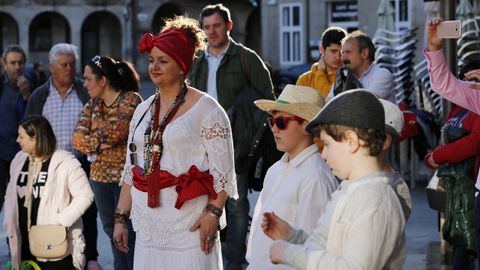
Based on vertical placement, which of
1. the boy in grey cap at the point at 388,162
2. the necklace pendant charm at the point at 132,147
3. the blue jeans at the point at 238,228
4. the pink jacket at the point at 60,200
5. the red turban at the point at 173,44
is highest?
the red turban at the point at 173,44

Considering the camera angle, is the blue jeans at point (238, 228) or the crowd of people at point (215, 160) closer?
the crowd of people at point (215, 160)

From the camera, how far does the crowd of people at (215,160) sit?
4.20m

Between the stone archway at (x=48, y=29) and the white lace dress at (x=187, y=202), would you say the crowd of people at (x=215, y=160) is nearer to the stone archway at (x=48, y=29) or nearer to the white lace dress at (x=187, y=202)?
the white lace dress at (x=187, y=202)

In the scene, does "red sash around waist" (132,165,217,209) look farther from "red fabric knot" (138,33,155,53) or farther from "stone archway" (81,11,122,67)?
"stone archway" (81,11,122,67)

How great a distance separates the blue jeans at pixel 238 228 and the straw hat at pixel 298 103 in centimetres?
377

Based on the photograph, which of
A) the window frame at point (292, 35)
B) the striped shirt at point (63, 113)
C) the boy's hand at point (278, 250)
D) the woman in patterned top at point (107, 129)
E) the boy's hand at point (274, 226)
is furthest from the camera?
the window frame at point (292, 35)

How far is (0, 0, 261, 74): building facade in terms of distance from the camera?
6069 centimetres

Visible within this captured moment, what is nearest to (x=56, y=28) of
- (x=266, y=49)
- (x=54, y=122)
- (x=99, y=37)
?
(x=99, y=37)

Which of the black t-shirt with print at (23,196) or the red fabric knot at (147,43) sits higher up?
the red fabric knot at (147,43)

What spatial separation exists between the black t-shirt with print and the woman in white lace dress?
81.2 inches

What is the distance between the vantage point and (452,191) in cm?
835

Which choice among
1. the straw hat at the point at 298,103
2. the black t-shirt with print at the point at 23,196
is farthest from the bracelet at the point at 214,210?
the black t-shirt with print at the point at 23,196

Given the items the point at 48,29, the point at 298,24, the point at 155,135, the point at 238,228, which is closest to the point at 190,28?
the point at 155,135

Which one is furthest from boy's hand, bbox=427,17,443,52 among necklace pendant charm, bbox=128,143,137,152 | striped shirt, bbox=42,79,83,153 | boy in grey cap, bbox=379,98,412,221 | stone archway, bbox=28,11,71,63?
stone archway, bbox=28,11,71,63
